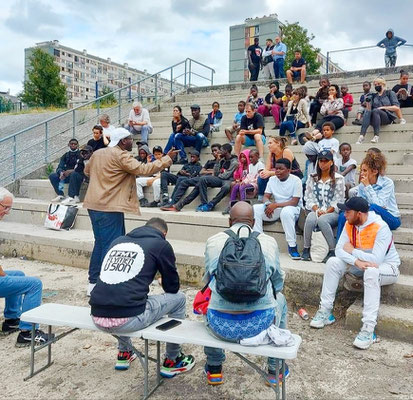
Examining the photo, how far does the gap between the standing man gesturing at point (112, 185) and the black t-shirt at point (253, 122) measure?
4.54 meters

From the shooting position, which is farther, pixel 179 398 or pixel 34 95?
pixel 34 95

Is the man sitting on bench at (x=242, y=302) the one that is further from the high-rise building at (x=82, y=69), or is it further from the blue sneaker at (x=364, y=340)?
the high-rise building at (x=82, y=69)

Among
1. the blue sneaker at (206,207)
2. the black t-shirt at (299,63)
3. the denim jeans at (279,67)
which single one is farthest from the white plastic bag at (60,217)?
the denim jeans at (279,67)

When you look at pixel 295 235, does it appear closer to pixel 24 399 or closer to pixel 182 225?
pixel 182 225

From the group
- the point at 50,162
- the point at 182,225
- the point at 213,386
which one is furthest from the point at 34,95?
the point at 213,386

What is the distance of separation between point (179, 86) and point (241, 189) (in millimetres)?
10091

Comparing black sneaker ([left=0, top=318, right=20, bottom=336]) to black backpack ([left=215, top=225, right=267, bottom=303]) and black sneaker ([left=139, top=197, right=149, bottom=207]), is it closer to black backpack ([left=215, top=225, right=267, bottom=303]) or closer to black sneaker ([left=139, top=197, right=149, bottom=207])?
black backpack ([left=215, top=225, right=267, bottom=303])

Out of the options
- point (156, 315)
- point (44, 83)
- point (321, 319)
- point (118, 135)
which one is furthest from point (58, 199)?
point (44, 83)

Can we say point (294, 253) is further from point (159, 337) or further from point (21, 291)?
point (21, 291)

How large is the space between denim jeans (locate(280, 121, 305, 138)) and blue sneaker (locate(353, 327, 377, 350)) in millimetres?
5864

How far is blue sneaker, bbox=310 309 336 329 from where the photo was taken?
13.5 feet

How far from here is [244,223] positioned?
2.93m

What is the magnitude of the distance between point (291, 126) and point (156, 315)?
6.67 m

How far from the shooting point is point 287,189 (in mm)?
5793
